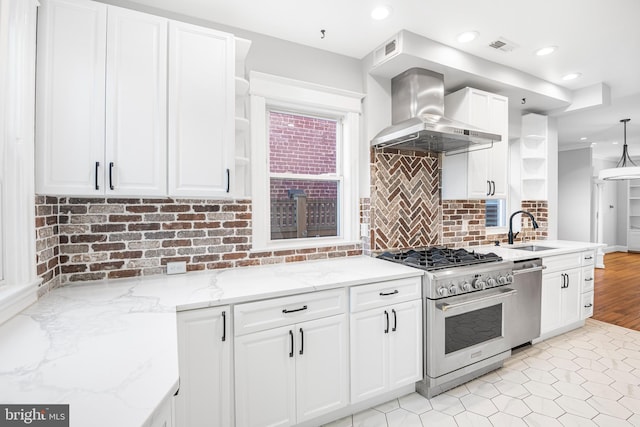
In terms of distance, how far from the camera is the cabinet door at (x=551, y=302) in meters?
3.02

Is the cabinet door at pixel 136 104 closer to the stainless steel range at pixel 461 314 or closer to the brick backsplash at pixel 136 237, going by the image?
the brick backsplash at pixel 136 237

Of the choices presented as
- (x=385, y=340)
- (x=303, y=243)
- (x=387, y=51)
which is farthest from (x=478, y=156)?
(x=385, y=340)

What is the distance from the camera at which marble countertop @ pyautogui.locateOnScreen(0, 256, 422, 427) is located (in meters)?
0.75

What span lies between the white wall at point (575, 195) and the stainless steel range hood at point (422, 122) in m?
5.86

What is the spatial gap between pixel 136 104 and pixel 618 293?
6.76 meters

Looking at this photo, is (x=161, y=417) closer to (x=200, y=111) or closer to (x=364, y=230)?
(x=200, y=111)

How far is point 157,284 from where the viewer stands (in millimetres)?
1849

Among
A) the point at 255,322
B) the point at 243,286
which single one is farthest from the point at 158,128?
the point at 255,322

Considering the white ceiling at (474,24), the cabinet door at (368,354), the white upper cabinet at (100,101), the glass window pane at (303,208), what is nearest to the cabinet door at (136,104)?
the white upper cabinet at (100,101)

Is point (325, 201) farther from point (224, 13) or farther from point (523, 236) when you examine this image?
point (523, 236)

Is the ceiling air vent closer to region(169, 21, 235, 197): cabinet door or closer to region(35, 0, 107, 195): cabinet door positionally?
region(169, 21, 235, 197): cabinet door

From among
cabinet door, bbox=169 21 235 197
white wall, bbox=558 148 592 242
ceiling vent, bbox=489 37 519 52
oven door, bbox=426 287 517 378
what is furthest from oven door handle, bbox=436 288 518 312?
white wall, bbox=558 148 592 242

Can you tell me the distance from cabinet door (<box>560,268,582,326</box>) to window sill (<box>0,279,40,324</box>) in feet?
14.1

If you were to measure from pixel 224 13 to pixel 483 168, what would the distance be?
2696mm
